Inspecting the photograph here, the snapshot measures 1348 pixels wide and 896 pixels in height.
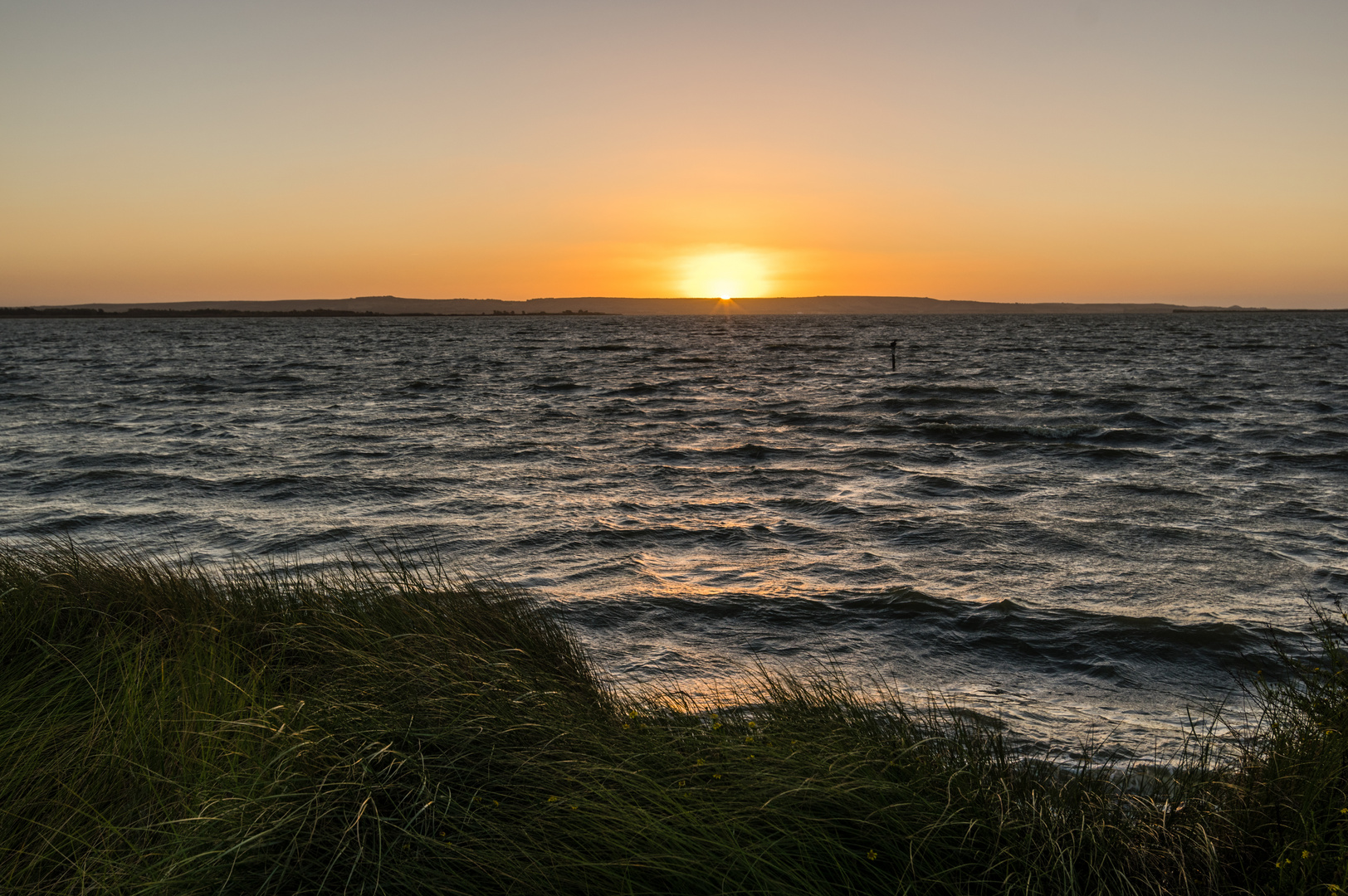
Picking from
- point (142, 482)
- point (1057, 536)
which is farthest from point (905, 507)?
point (142, 482)

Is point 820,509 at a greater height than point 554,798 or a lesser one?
lesser

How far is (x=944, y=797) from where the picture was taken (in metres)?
3.37

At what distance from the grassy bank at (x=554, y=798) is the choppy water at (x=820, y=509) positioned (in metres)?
2.76

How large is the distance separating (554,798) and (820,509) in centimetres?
1094

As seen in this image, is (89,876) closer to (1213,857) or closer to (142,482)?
(1213,857)

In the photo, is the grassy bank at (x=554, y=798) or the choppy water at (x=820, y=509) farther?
the choppy water at (x=820, y=509)

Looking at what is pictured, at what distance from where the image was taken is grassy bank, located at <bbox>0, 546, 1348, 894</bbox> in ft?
9.23

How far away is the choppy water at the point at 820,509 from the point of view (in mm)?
7832

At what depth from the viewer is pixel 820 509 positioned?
44.7 feet

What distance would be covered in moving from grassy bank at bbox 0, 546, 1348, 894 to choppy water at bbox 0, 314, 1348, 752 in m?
2.76

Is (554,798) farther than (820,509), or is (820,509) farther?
(820,509)

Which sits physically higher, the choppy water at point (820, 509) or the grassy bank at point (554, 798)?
the grassy bank at point (554, 798)

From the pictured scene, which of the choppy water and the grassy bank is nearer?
the grassy bank

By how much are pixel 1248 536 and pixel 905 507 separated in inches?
186
